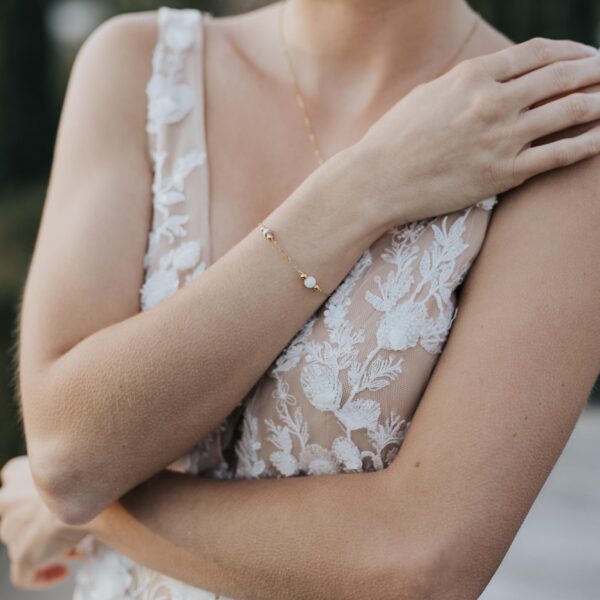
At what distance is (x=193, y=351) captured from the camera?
1497mm

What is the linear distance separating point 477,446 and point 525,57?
0.65 m

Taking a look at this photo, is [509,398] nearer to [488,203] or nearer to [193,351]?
[488,203]

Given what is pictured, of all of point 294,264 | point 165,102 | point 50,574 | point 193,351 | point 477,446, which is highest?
point 165,102

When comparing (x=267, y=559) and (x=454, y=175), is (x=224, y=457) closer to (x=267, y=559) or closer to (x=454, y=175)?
(x=267, y=559)

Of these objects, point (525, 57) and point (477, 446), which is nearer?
point (477, 446)

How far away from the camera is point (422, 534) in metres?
1.40

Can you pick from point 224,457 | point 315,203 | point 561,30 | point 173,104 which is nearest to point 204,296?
point 315,203

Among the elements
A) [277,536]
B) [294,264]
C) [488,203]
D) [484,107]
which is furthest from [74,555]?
[484,107]

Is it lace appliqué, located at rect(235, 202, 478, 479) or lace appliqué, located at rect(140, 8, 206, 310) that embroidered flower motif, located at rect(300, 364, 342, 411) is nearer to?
lace appliqué, located at rect(235, 202, 478, 479)

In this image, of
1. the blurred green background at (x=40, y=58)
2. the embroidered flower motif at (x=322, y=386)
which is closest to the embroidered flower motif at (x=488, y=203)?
the embroidered flower motif at (x=322, y=386)

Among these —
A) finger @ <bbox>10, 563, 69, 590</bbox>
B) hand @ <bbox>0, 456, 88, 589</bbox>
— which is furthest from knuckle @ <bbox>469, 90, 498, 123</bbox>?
finger @ <bbox>10, 563, 69, 590</bbox>

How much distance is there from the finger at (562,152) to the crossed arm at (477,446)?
0.10ft

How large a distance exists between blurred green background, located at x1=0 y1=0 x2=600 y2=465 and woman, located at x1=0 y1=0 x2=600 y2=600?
479 cm

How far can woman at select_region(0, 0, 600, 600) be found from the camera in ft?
4.65
